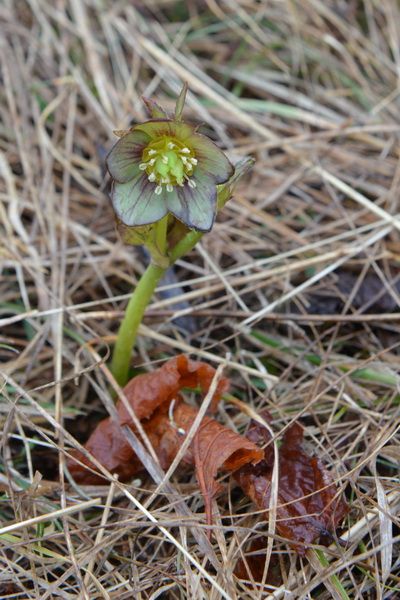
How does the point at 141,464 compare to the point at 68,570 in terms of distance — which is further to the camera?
the point at 141,464

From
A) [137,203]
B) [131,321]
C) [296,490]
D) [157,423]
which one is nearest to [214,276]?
[131,321]

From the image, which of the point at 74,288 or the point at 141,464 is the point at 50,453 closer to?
the point at 141,464

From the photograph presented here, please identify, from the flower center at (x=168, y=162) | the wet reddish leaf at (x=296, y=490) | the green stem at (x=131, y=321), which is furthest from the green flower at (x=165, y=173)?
the wet reddish leaf at (x=296, y=490)

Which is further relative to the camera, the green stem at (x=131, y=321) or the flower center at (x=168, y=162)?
the green stem at (x=131, y=321)

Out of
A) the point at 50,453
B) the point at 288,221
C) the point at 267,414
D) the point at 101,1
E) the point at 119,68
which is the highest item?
the point at 101,1

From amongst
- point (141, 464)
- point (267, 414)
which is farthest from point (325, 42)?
point (141, 464)

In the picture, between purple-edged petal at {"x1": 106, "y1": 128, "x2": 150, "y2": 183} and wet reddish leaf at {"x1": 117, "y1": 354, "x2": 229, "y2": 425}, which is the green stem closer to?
wet reddish leaf at {"x1": 117, "y1": 354, "x2": 229, "y2": 425}

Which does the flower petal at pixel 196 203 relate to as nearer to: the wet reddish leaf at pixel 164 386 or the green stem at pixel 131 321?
the green stem at pixel 131 321
